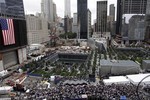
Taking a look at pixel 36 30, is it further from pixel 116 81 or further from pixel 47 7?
pixel 47 7

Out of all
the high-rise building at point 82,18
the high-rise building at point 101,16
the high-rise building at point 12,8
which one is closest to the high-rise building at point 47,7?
the high-rise building at point 82,18

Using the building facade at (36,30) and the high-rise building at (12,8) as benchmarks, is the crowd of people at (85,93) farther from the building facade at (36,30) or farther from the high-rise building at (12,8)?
the building facade at (36,30)

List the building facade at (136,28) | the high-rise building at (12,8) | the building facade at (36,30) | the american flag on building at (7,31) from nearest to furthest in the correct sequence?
the american flag on building at (7,31) → the high-rise building at (12,8) → the building facade at (36,30) → the building facade at (136,28)

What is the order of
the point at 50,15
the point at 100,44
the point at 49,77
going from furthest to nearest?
the point at 50,15, the point at 100,44, the point at 49,77

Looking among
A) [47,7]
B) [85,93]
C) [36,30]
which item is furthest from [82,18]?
[85,93]

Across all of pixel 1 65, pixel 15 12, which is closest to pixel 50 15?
pixel 15 12

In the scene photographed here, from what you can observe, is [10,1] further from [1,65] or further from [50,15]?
[50,15]

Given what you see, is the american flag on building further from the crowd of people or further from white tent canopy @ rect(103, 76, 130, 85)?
white tent canopy @ rect(103, 76, 130, 85)
